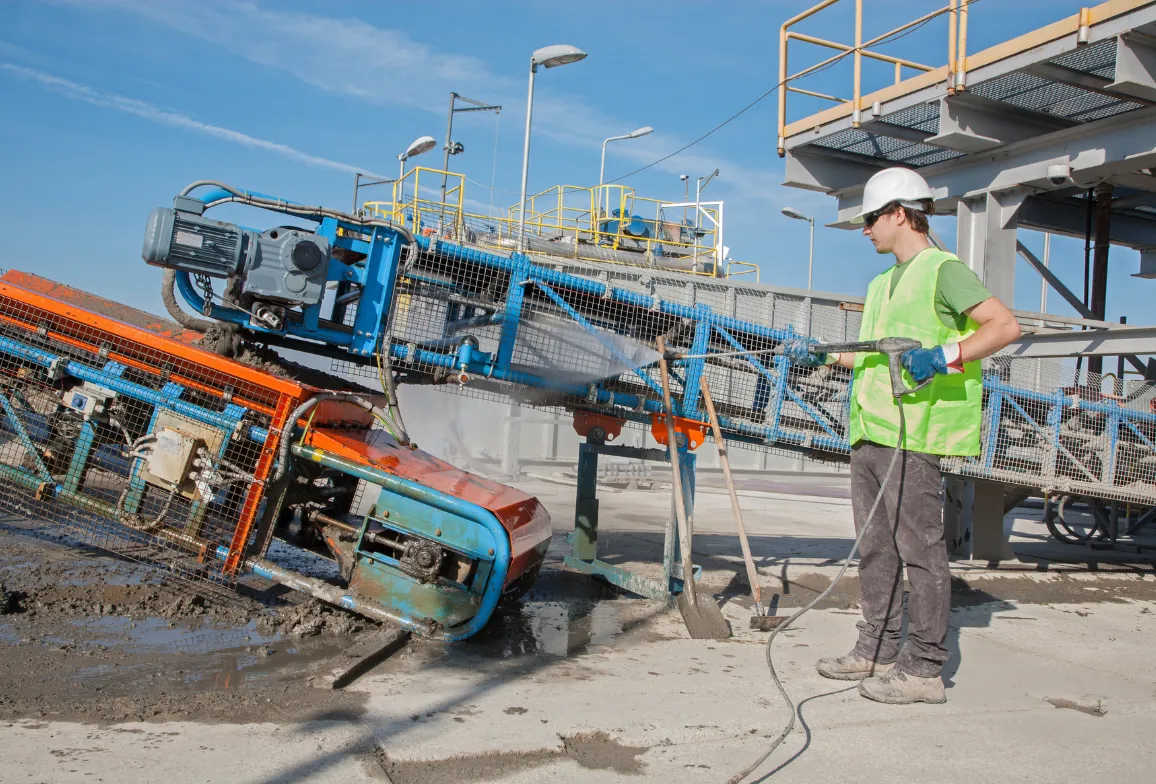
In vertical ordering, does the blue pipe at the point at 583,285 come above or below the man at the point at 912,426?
above

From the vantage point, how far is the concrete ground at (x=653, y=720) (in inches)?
111

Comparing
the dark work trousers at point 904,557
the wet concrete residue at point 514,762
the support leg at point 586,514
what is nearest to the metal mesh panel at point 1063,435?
the support leg at point 586,514

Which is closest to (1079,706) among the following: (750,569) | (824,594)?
(824,594)

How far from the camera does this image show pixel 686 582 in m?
5.23

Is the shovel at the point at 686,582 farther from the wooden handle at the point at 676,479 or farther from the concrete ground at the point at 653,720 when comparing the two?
the concrete ground at the point at 653,720

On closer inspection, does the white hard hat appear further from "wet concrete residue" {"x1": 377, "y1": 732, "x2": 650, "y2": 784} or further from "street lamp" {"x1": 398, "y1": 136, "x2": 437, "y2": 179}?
"street lamp" {"x1": 398, "y1": 136, "x2": 437, "y2": 179}

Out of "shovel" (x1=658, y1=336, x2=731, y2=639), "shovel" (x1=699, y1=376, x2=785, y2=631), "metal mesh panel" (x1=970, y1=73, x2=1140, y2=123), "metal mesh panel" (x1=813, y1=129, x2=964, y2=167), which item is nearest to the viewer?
"shovel" (x1=658, y1=336, x2=731, y2=639)

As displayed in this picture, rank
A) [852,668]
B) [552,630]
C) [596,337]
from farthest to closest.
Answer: [596,337] < [552,630] < [852,668]

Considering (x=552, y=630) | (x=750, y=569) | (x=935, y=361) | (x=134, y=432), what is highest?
(x=935, y=361)

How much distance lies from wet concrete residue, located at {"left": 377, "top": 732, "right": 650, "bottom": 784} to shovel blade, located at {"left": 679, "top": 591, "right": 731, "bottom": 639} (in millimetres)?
1844

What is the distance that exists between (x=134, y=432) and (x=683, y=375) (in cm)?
339

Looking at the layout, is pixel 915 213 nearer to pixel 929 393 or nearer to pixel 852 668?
pixel 929 393

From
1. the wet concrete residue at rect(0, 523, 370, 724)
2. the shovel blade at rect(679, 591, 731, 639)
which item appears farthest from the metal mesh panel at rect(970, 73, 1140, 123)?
the wet concrete residue at rect(0, 523, 370, 724)

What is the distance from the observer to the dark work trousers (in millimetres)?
3680
